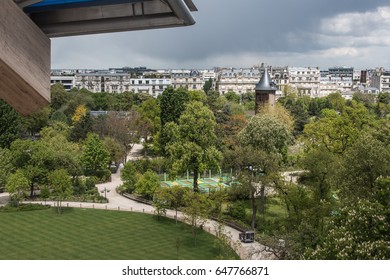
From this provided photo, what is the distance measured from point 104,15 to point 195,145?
72.2 feet

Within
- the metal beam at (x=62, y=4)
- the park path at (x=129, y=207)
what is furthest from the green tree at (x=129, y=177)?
the metal beam at (x=62, y=4)

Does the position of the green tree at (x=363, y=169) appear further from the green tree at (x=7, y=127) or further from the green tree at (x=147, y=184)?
the green tree at (x=7, y=127)

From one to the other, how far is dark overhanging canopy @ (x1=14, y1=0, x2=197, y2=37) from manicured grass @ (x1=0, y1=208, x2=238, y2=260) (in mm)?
14184

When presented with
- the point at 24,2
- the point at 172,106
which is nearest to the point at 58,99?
the point at 172,106

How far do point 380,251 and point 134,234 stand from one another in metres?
12.8

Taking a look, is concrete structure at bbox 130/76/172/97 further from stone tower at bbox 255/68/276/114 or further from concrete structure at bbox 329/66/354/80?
concrete structure at bbox 329/66/354/80

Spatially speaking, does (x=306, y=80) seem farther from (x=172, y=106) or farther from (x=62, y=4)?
(x=62, y=4)

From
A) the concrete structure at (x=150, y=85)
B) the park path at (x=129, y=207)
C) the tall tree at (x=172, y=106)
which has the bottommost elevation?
the park path at (x=129, y=207)

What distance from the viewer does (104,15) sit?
12.9 ft

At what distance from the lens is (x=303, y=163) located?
20.2m

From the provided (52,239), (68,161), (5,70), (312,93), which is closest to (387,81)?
(312,93)

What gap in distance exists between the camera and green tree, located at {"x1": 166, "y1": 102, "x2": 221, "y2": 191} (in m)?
25.9

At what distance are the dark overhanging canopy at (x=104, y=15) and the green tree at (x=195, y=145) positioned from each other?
71.4ft

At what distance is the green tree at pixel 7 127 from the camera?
34.9m
